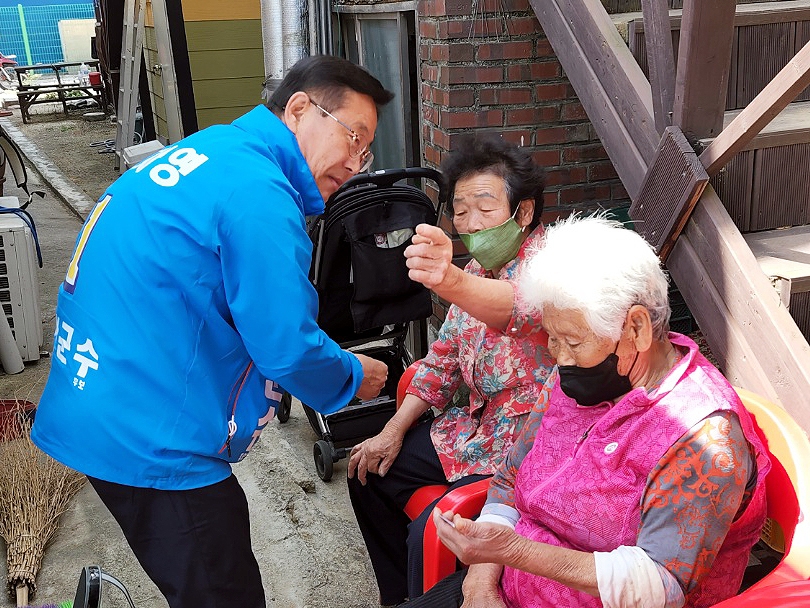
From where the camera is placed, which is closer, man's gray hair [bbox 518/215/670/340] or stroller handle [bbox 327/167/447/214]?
man's gray hair [bbox 518/215/670/340]

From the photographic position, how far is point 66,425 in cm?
191

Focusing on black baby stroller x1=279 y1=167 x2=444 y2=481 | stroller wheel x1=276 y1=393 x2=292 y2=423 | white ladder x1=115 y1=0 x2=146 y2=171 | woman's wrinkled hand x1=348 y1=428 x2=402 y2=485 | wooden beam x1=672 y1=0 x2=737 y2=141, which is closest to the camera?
wooden beam x1=672 y1=0 x2=737 y2=141

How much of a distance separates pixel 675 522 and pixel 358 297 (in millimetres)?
2061

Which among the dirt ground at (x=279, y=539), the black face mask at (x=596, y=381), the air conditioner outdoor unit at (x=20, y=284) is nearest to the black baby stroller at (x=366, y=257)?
the dirt ground at (x=279, y=539)

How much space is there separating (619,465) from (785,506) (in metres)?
0.38

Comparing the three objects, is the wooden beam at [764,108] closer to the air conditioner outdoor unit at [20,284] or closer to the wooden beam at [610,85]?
the wooden beam at [610,85]

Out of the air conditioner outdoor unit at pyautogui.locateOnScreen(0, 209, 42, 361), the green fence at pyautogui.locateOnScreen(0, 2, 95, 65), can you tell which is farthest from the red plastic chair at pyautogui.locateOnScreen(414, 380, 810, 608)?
the green fence at pyautogui.locateOnScreen(0, 2, 95, 65)

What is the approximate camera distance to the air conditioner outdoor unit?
5059 mm

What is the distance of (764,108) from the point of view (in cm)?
206

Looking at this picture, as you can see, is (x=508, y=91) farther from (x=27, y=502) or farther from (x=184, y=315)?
(x=27, y=502)

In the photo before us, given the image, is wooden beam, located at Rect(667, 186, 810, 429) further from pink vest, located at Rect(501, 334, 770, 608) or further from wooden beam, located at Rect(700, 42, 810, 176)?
pink vest, located at Rect(501, 334, 770, 608)

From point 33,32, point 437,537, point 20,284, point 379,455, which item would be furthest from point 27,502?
point 33,32

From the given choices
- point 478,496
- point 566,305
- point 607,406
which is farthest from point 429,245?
point 478,496

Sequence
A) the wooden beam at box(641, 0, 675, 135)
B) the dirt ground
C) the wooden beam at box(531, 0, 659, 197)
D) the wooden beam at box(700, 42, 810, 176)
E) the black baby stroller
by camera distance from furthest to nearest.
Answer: the black baby stroller < the dirt ground < the wooden beam at box(531, 0, 659, 197) < the wooden beam at box(641, 0, 675, 135) < the wooden beam at box(700, 42, 810, 176)
